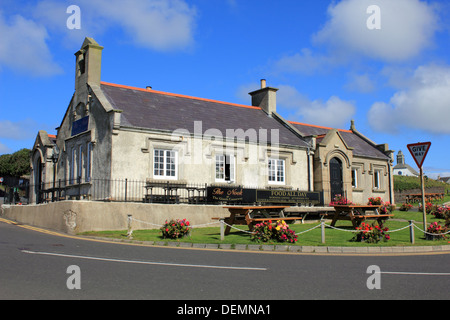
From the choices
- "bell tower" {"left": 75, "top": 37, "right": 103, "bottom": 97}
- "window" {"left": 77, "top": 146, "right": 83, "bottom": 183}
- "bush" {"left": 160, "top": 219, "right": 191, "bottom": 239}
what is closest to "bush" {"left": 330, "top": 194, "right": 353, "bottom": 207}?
"bush" {"left": 160, "top": 219, "right": 191, "bottom": 239}

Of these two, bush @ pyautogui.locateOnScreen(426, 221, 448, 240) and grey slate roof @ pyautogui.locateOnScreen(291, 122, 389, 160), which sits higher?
grey slate roof @ pyautogui.locateOnScreen(291, 122, 389, 160)

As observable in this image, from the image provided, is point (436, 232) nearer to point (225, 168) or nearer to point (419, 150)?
point (419, 150)

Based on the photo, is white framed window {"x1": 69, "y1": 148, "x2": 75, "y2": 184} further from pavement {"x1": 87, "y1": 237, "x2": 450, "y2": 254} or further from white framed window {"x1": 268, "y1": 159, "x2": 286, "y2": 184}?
pavement {"x1": 87, "y1": 237, "x2": 450, "y2": 254}

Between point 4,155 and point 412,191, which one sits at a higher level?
point 4,155

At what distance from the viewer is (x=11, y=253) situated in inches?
417

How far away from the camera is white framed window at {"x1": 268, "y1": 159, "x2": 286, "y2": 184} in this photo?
27.3m

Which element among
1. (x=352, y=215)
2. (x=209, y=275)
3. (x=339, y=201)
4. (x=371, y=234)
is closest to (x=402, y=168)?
(x=339, y=201)

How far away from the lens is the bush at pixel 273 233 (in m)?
14.2

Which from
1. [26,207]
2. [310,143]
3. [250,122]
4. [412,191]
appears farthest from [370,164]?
[26,207]

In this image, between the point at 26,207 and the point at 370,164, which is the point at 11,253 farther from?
the point at 370,164

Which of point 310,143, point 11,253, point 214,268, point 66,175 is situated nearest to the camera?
point 214,268

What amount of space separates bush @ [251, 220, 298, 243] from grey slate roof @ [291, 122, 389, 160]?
765 inches
